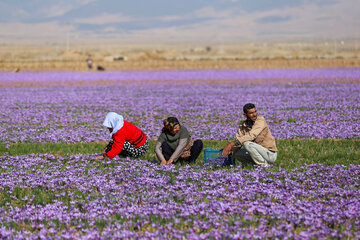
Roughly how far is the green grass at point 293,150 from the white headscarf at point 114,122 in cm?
143

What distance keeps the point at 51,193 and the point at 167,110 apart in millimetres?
14457

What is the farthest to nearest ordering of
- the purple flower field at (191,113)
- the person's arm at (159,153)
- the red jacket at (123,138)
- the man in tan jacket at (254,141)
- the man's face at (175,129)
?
the purple flower field at (191,113) < the red jacket at (123,138) < the person's arm at (159,153) < the man's face at (175,129) < the man in tan jacket at (254,141)

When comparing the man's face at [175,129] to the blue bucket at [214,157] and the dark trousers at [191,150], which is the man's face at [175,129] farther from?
the blue bucket at [214,157]

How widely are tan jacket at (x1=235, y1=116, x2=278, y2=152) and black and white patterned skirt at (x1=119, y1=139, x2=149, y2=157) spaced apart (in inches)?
114

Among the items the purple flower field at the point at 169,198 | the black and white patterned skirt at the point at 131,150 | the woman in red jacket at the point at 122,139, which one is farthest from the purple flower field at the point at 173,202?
the black and white patterned skirt at the point at 131,150

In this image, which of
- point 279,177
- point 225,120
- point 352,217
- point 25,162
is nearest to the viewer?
point 352,217

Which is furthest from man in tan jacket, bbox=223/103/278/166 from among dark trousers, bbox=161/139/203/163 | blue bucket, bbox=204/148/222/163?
dark trousers, bbox=161/139/203/163

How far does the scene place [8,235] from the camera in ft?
21.8

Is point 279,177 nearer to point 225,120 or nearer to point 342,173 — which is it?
point 342,173

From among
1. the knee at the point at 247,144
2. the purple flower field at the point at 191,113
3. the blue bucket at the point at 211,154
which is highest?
the knee at the point at 247,144

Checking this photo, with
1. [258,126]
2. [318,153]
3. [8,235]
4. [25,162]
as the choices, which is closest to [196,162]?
[258,126]

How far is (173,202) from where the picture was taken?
8.02m

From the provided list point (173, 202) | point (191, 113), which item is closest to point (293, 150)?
point (173, 202)

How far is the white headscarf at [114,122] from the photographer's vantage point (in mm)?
11125
